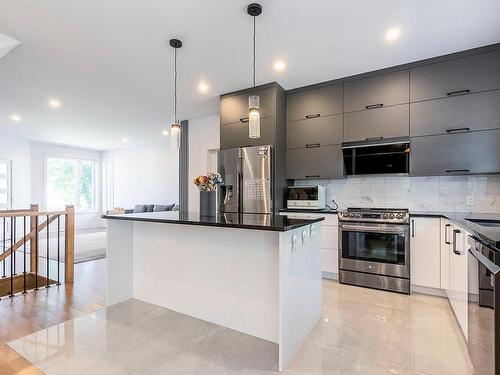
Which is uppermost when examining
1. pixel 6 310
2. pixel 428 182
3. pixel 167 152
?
pixel 167 152

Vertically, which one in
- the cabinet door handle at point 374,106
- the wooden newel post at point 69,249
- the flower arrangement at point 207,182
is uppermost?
the cabinet door handle at point 374,106

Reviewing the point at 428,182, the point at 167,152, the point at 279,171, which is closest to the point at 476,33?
the point at 428,182

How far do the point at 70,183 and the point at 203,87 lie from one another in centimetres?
710

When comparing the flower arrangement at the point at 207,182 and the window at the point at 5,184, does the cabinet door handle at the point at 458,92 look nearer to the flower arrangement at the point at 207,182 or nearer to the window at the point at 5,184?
the flower arrangement at the point at 207,182

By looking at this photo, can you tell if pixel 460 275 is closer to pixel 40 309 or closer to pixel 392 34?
pixel 392 34

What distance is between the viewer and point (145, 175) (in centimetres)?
857

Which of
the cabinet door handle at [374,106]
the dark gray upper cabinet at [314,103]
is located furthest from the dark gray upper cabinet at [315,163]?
the cabinet door handle at [374,106]

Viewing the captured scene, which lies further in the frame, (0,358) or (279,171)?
(279,171)

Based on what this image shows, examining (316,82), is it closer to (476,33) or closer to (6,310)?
(476,33)

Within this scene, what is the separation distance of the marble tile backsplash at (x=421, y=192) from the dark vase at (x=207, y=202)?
Answer: 7.14ft

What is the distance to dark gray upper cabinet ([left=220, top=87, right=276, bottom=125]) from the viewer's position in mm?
3951

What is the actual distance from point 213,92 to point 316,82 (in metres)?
1.58

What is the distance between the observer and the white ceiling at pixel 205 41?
234cm

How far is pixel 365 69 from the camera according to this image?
3.48 m
